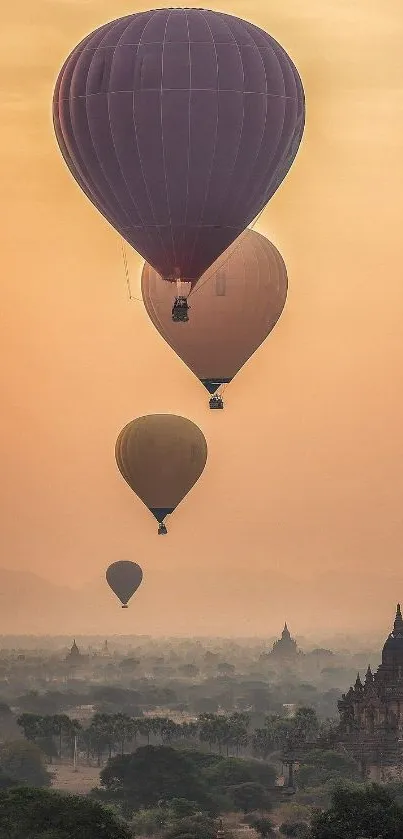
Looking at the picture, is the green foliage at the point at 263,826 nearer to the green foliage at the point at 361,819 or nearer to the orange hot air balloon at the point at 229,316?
the green foliage at the point at 361,819

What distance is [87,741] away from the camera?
129m

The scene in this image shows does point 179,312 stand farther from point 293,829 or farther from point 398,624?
point 398,624

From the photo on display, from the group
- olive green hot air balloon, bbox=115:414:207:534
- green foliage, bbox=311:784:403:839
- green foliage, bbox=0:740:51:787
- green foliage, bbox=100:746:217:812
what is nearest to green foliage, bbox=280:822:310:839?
green foliage, bbox=100:746:217:812

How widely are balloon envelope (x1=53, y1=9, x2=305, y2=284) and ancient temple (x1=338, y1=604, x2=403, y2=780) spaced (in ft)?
156

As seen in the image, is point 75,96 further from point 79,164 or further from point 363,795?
point 363,795

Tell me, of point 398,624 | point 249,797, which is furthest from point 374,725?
point 398,624

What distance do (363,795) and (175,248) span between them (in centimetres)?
2370

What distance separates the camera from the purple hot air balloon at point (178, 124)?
2098 inches

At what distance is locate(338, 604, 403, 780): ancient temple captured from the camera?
99250mm

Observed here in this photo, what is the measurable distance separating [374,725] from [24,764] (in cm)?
2461

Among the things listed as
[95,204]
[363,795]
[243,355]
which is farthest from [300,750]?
[95,204]

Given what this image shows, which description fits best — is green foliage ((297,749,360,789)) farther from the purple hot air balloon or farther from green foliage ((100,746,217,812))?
the purple hot air balloon

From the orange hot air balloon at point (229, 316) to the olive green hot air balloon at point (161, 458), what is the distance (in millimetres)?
8011

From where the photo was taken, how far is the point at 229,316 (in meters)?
64.6
